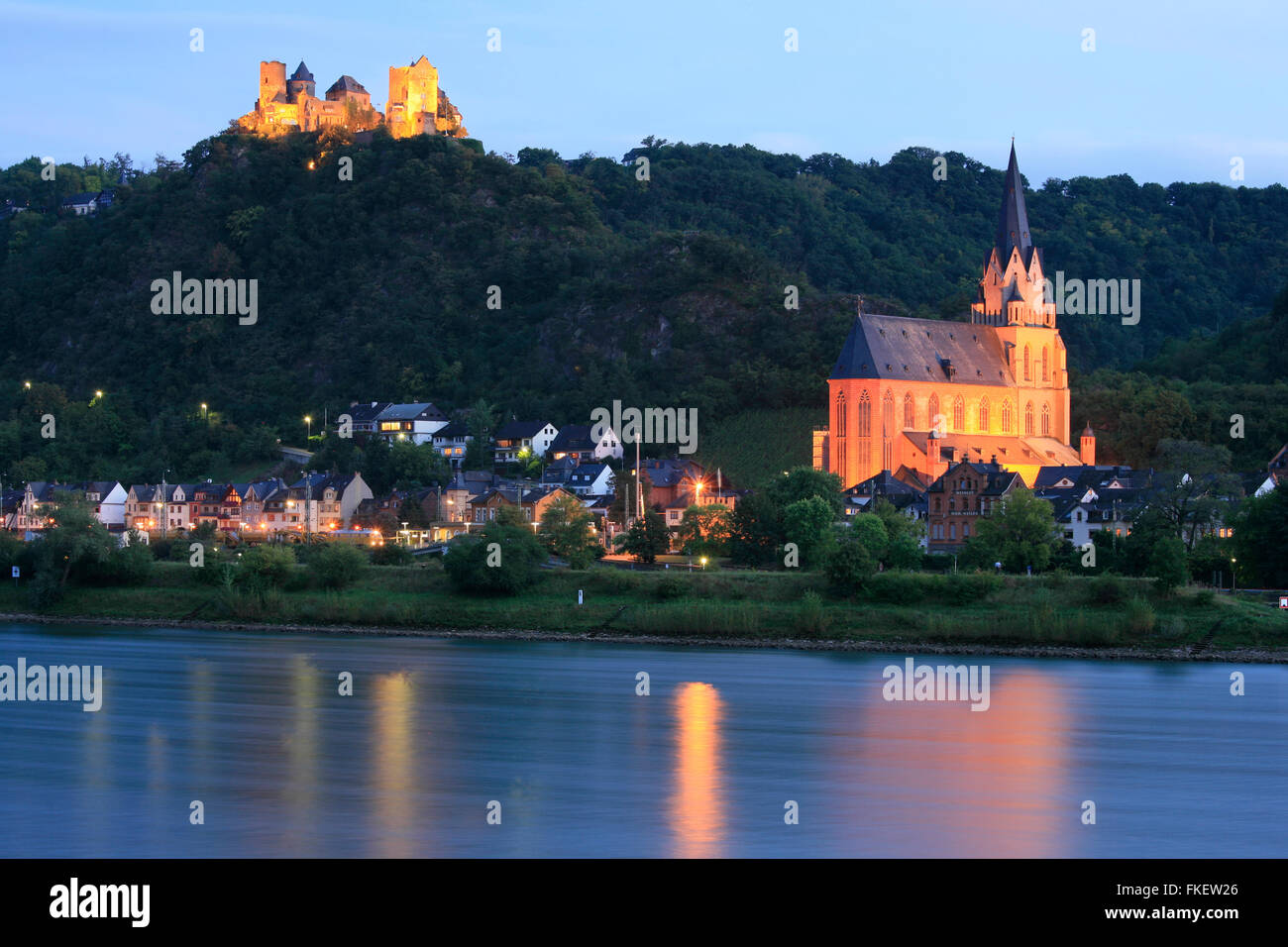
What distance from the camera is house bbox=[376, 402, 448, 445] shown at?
115125 mm

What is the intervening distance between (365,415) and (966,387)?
4315 cm

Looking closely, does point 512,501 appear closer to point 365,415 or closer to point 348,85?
point 365,415

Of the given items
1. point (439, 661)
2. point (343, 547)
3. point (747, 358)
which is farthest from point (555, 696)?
point (747, 358)

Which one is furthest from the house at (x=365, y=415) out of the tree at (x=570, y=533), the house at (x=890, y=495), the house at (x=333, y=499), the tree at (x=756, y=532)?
the tree at (x=756, y=532)

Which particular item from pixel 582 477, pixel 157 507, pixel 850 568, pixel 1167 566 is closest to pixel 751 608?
pixel 850 568

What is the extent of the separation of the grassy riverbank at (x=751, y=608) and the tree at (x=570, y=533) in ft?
14.2

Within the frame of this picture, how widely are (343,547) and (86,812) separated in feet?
116

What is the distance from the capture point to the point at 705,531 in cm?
7281

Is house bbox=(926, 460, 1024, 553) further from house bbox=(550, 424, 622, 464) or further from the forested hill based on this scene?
the forested hill

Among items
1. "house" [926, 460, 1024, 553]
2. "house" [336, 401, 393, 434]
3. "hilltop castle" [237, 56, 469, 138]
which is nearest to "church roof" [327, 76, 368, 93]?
"hilltop castle" [237, 56, 469, 138]

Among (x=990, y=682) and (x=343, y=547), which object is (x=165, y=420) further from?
(x=990, y=682)

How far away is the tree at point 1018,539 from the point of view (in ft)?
204

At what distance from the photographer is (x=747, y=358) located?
390ft

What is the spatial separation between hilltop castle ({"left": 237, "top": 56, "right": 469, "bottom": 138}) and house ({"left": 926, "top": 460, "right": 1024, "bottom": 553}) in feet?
273
